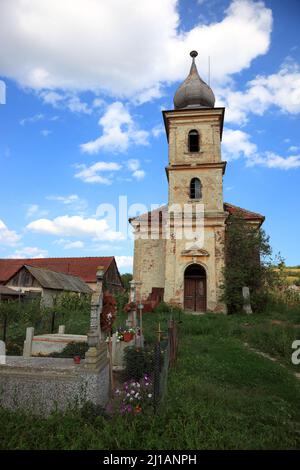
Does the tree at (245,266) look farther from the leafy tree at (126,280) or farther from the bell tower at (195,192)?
the leafy tree at (126,280)

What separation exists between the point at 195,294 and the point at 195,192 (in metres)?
6.46

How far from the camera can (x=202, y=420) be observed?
15.6ft

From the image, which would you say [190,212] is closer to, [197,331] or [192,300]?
[192,300]

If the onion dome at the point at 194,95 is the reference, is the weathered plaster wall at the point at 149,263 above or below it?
below

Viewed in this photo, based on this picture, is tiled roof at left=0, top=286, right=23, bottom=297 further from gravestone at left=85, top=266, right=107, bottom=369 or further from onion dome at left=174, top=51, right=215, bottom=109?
gravestone at left=85, top=266, right=107, bottom=369

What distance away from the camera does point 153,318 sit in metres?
15.9

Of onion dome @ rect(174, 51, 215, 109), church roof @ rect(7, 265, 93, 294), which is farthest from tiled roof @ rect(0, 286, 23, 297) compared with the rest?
onion dome @ rect(174, 51, 215, 109)

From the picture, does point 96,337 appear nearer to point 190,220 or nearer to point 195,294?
point 195,294

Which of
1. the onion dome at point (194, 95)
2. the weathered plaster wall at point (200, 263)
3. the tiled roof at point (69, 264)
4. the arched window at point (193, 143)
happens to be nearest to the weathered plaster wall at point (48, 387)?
the weathered plaster wall at point (200, 263)

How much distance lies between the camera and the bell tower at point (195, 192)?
18719 mm

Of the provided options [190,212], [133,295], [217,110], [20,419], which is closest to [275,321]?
[133,295]

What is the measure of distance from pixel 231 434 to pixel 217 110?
19828 mm

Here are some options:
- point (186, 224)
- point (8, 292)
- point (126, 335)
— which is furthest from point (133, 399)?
point (8, 292)

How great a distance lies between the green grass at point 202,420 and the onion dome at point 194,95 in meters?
17.9
